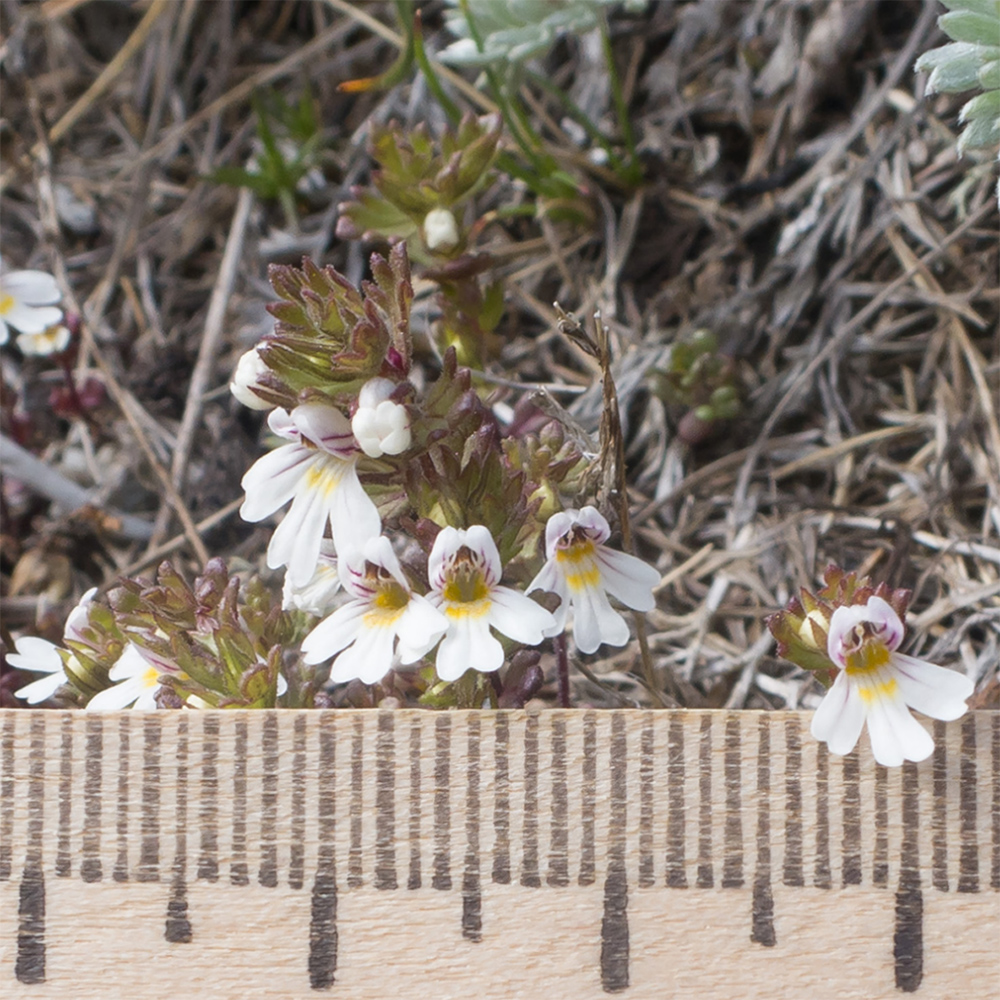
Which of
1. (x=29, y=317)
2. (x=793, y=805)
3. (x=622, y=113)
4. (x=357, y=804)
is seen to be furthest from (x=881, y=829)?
(x=29, y=317)

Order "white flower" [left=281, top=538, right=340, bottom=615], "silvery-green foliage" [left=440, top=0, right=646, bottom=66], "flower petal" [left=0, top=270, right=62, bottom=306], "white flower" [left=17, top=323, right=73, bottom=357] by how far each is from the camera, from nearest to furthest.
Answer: "white flower" [left=281, top=538, right=340, bottom=615], "silvery-green foliage" [left=440, top=0, right=646, bottom=66], "flower petal" [left=0, top=270, right=62, bottom=306], "white flower" [left=17, top=323, right=73, bottom=357]

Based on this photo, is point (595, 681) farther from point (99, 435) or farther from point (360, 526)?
point (99, 435)

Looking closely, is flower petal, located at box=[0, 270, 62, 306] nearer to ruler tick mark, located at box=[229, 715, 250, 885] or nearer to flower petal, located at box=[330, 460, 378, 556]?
flower petal, located at box=[330, 460, 378, 556]

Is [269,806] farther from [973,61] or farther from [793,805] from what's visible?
[973,61]

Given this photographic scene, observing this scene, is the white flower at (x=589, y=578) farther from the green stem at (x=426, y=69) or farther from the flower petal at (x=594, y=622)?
the green stem at (x=426, y=69)

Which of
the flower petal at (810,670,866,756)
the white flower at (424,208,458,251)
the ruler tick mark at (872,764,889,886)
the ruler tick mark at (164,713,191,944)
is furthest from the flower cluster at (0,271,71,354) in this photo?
the ruler tick mark at (872,764,889,886)

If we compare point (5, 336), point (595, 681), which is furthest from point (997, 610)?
point (5, 336)

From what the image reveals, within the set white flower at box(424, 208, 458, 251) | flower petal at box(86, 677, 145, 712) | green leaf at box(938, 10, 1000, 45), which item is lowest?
flower petal at box(86, 677, 145, 712)
